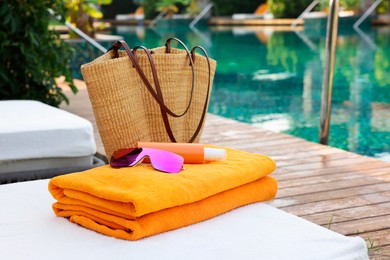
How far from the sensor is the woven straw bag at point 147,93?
68.6 inches

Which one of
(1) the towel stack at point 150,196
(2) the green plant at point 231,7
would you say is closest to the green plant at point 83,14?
(1) the towel stack at point 150,196

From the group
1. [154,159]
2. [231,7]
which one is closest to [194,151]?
[154,159]

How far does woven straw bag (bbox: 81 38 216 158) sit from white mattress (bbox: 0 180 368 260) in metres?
0.35

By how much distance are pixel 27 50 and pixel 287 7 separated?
16.4 m

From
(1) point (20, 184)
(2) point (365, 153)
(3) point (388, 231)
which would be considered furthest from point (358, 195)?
(2) point (365, 153)

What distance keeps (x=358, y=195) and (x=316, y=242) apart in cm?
125

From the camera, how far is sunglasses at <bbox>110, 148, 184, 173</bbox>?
152 cm

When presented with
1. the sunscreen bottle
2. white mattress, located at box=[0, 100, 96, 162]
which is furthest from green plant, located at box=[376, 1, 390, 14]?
the sunscreen bottle

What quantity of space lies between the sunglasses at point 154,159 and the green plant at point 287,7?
18.5 m

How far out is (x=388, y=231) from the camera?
2113 mm

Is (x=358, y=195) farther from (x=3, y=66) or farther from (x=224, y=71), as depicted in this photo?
(x=224, y=71)

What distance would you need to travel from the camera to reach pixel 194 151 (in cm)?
161

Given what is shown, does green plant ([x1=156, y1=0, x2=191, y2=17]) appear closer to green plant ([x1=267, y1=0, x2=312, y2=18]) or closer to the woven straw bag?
green plant ([x1=267, y1=0, x2=312, y2=18])

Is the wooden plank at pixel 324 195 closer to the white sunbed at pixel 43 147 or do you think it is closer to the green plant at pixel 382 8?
the white sunbed at pixel 43 147
